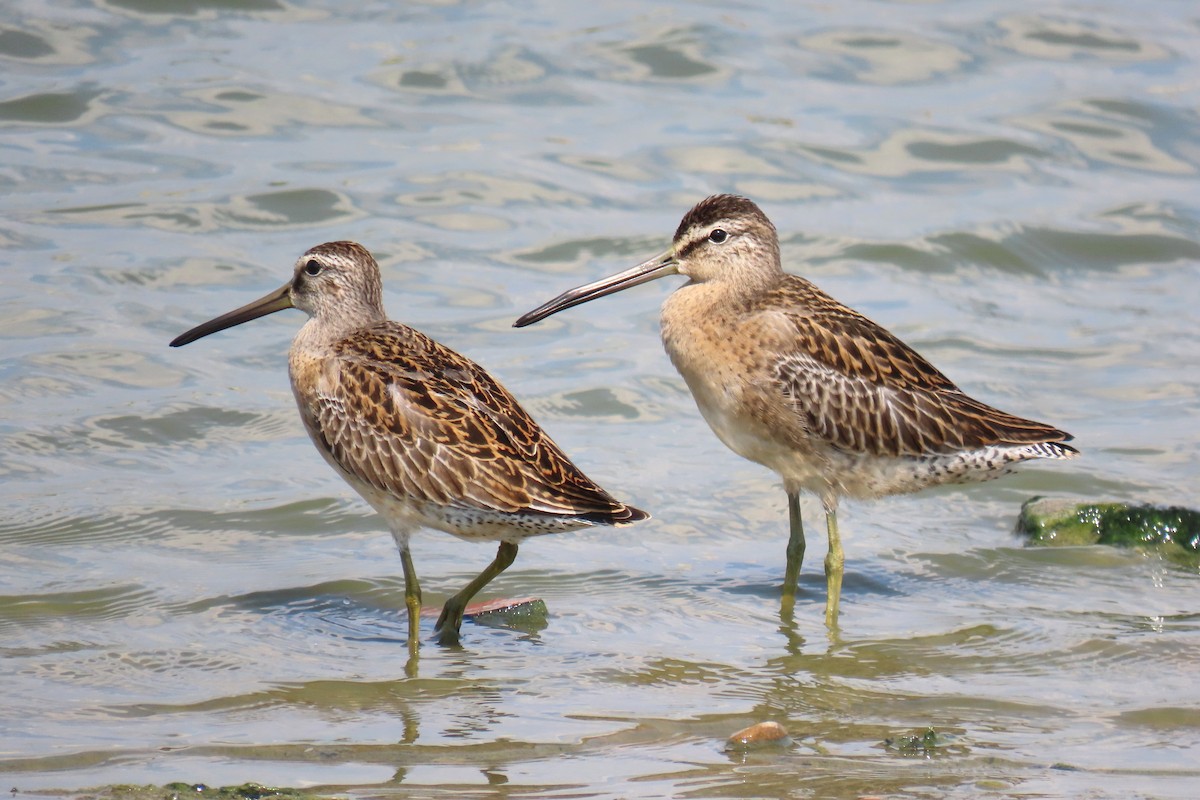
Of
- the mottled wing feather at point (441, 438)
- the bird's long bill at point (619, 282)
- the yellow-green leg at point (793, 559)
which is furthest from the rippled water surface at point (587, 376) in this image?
the bird's long bill at point (619, 282)

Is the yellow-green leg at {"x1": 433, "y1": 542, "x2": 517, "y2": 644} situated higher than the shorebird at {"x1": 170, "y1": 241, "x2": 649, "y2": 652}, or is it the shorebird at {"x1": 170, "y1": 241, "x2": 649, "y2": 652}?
the shorebird at {"x1": 170, "y1": 241, "x2": 649, "y2": 652}

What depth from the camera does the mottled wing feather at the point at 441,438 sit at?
640 cm

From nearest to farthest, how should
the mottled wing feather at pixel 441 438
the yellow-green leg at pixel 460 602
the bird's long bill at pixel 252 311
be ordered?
1. the mottled wing feather at pixel 441 438
2. the yellow-green leg at pixel 460 602
3. the bird's long bill at pixel 252 311

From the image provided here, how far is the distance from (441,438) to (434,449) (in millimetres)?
54

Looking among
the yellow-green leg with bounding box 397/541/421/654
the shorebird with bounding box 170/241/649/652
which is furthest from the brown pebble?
the yellow-green leg with bounding box 397/541/421/654

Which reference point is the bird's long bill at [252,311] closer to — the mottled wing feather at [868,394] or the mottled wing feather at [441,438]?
the mottled wing feather at [441,438]

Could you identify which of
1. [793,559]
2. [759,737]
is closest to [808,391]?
[793,559]

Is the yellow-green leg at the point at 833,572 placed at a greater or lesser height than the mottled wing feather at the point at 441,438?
lesser

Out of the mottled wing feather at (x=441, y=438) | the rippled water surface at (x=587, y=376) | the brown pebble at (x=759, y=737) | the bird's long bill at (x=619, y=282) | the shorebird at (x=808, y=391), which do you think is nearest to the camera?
the brown pebble at (x=759, y=737)

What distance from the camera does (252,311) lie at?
7.46 m

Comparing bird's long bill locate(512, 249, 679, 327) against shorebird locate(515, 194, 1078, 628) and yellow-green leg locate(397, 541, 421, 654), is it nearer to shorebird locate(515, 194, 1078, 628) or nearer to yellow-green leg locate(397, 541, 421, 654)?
shorebird locate(515, 194, 1078, 628)

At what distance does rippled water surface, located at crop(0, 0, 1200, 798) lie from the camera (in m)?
5.64

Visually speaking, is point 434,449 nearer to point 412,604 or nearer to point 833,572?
point 412,604

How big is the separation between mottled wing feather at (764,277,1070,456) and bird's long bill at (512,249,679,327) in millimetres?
540
